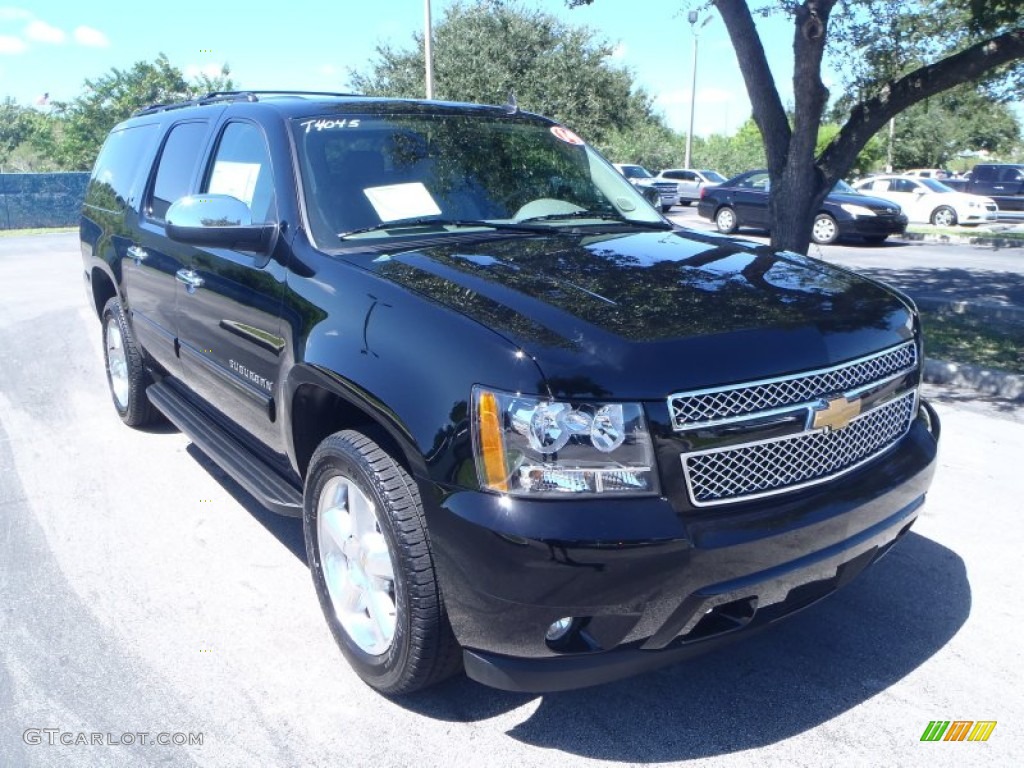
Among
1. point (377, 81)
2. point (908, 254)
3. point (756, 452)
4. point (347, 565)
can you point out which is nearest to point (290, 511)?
point (347, 565)

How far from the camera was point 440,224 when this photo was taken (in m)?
3.66

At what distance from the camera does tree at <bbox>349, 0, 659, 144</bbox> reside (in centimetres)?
3145

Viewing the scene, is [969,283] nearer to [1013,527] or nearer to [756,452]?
[1013,527]

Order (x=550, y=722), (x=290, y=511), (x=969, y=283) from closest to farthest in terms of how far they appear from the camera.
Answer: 1. (x=550, y=722)
2. (x=290, y=511)
3. (x=969, y=283)

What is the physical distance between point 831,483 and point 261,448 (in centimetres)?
249

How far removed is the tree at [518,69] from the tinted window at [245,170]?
91.8ft

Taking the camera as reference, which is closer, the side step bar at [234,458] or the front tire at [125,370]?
the side step bar at [234,458]

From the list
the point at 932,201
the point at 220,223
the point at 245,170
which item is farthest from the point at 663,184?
the point at 220,223

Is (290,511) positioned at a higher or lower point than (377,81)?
lower

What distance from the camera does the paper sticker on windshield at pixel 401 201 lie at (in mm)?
3615

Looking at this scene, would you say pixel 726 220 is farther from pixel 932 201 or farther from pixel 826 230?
pixel 932 201

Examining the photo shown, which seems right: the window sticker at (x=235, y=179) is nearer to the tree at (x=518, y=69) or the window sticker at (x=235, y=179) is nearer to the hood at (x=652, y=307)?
the hood at (x=652, y=307)

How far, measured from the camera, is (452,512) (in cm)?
246

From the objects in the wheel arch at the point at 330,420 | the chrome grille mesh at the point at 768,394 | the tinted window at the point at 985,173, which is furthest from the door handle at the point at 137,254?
the tinted window at the point at 985,173
